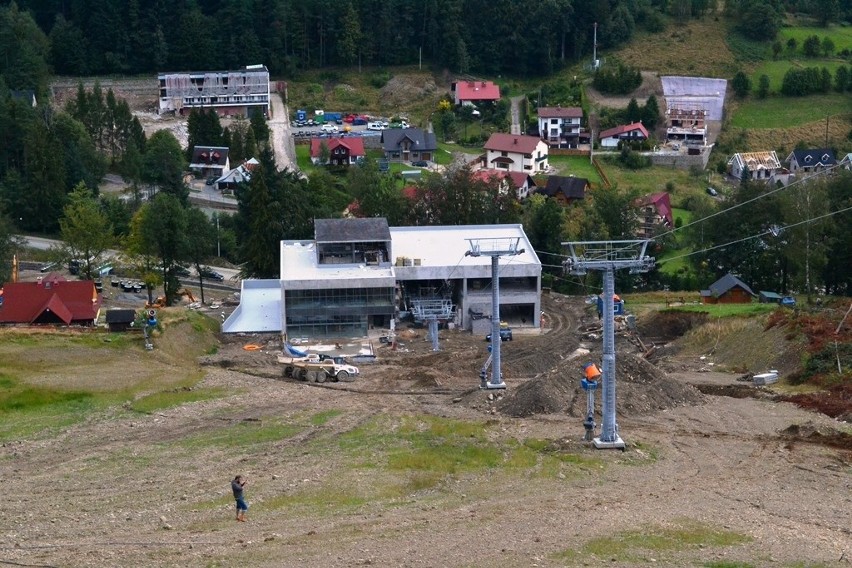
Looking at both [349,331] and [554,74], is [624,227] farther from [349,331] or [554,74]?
[554,74]

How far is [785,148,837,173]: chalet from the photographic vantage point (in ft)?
258

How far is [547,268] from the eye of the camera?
58.3m

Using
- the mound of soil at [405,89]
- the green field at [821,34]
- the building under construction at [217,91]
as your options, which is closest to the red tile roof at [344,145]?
the building under construction at [217,91]

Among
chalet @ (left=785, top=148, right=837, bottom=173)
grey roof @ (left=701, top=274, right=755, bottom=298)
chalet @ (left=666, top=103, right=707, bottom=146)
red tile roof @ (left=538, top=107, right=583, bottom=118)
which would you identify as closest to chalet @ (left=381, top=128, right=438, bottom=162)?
red tile roof @ (left=538, top=107, right=583, bottom=118)

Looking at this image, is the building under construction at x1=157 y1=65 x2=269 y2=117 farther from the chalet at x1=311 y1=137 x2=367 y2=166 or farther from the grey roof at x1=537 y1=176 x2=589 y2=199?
the grey roof at x1=537 y1=176 x2=589 y2=199

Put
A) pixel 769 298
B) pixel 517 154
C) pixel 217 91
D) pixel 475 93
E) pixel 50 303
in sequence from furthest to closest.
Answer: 1. pixel 475 93
2. pixel 217 91
3. pixel 517 154
4. pixel 769 298
5. pixel 50 303

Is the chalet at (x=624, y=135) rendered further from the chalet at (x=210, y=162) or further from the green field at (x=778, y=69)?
the chalet at (x=210, y=162)

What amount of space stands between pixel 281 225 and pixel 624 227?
15.6 m

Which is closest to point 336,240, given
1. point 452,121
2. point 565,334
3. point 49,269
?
point 565,334

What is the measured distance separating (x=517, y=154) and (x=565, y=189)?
21.5ft

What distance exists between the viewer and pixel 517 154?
7994 centimetres

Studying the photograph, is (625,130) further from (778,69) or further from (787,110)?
(778,69)

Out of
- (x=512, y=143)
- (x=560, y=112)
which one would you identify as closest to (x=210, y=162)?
(x=512, y=143)

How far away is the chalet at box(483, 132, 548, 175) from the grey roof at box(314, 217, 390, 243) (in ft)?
96.2
